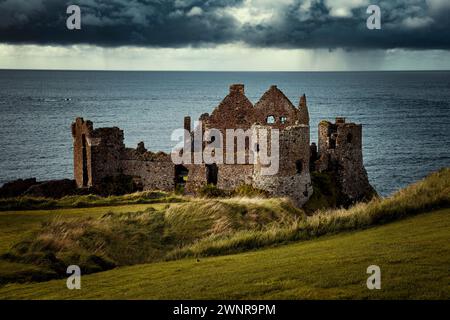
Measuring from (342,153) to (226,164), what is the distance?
9.43m

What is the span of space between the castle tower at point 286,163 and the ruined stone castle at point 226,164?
13.8ft

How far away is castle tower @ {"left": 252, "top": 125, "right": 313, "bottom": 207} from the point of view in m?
40.7

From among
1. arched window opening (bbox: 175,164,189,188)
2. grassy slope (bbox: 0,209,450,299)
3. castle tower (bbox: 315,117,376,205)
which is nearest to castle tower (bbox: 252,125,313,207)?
castle tower (bbox: 315,117,376,205)

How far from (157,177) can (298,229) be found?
3200cm

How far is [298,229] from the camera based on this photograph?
63.8 ft

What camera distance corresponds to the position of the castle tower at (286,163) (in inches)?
1601

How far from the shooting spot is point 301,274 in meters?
13.3

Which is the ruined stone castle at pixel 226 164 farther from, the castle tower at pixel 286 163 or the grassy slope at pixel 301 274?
the grassy slope at pixel 301 274

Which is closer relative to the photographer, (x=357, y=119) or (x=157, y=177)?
(x=157, y=177)

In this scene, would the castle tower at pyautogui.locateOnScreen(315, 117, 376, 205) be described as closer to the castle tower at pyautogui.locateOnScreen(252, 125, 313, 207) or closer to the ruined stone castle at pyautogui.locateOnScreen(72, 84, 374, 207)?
the ruined stone castle at pyautogui.locateOnScreen(72, 84, 374, 207)

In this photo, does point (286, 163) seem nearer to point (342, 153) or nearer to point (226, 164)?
point (226, 164)
